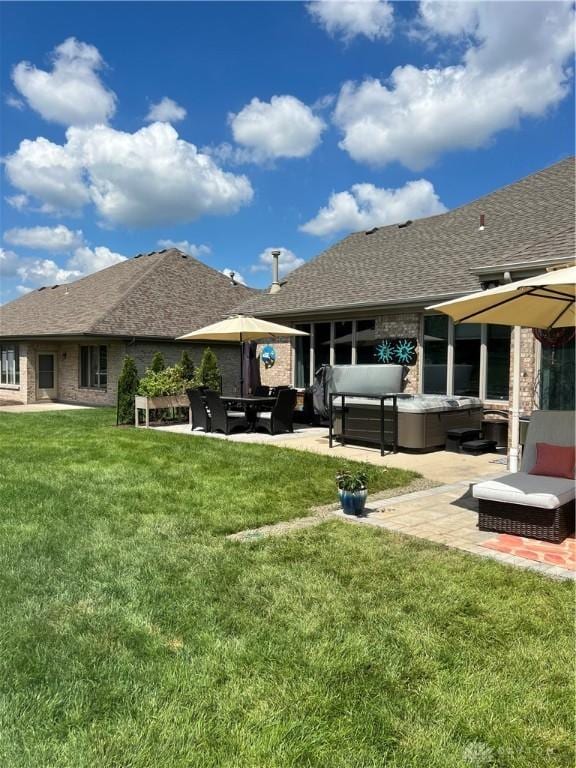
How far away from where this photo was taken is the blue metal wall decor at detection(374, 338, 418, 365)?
12922 mm

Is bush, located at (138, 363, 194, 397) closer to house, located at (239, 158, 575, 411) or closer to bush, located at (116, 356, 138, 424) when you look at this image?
bush, located at (116, 356, 138, 424)

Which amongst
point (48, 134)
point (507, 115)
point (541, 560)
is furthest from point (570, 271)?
point (48, 134)

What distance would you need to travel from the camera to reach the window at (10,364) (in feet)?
75.9

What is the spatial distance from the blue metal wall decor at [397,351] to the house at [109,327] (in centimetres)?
955

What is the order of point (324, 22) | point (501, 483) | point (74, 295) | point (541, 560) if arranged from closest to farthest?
point (541, 560)
point (501, 483)
point (324, 22)
point (74, 295)

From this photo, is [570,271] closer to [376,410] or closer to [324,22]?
[376,410]

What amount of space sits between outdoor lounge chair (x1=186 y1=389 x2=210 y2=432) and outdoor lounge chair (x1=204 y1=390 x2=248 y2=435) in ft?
0.50

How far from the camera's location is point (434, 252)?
14.9 m

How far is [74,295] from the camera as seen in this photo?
25219 millimetres

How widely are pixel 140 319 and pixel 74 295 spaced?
661 centimetres

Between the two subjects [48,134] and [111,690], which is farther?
[48,134]

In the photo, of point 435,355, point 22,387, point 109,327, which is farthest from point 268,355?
point 22,387

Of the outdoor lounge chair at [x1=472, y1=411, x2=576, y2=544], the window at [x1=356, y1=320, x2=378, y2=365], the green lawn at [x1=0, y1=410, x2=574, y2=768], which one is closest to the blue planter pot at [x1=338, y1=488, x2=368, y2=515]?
the green lawn at [x1=0, y1=410, x2=574, y2=768]

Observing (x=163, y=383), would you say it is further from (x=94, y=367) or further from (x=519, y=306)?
(x=519, y=306)
